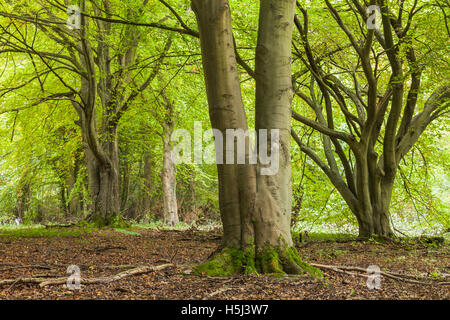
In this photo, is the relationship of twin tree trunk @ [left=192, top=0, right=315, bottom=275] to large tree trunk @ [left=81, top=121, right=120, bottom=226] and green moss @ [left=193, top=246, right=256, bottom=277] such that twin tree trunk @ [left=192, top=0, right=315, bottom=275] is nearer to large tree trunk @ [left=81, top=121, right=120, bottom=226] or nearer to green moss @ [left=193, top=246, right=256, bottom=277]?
green moss @ [left=193, top=246, right=256, bottom=277]

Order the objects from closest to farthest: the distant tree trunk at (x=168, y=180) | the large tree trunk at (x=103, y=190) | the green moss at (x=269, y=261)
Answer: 1. the green moss at (x=269, y=261)
2. the large tree trunk at (x=103, y=190)
3. the distant tree trunk at (x=168, y=180)

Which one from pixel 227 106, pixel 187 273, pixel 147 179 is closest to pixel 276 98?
pixel 227 106

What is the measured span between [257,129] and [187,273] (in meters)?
1.68

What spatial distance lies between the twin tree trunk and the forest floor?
0.34 m

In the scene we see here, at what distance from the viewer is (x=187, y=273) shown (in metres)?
4.12

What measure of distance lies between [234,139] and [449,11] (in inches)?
231

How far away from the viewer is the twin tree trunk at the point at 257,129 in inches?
163

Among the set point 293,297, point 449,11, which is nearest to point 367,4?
point 449,11

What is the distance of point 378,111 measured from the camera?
857 cm

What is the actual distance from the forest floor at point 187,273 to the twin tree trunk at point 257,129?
13.3 inches

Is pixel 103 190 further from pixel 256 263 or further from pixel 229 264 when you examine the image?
pixel 256 263

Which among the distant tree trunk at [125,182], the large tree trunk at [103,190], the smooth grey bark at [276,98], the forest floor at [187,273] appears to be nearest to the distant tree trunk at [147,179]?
the distant tree trunk at [125,182]

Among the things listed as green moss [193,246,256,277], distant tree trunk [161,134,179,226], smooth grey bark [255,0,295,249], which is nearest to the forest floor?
green moss [193,246,256,277]

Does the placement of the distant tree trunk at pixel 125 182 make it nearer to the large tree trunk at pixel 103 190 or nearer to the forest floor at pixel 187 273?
the large tree trunk at pixel 103 190
